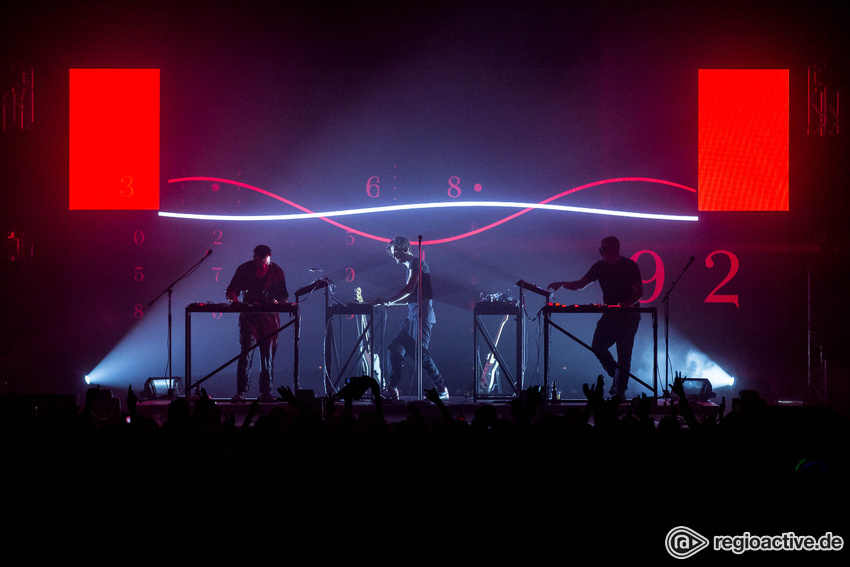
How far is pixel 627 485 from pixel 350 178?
25.8 ft

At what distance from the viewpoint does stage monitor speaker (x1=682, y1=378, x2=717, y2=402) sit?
26.0ft

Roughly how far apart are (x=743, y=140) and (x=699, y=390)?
11.7ft

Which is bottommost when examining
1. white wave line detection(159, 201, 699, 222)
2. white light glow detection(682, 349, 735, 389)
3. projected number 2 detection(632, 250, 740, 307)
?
white light glow detection(682, 349, 735, 389)

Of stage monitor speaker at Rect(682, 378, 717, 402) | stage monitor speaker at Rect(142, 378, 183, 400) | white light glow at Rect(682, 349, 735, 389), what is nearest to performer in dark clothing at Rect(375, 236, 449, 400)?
stage monitor speaker at Rect(142, 378, 183, 400)

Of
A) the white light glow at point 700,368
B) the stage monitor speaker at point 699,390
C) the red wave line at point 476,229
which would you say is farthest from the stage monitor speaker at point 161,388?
the white light glow at point 700,368

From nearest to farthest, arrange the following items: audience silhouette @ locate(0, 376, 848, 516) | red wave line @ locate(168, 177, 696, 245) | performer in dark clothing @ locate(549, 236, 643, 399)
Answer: audience silhouette @ locate(0, 376, 848, 516) → performer in dark clothing @ locate(549, 236, 643, 399) → red wave line @ locate(168, 177, 696, 245)

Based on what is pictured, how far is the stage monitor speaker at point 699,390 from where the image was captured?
7938mm

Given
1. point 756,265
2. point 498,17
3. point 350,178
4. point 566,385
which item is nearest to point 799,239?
point 756,265

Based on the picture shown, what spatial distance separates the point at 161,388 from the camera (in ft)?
26.6

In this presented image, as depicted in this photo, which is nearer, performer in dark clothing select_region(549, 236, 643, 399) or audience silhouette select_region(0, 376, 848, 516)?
audience silhouette select_region(0, 376, 848, 516)

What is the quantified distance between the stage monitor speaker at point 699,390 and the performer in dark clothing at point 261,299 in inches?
186

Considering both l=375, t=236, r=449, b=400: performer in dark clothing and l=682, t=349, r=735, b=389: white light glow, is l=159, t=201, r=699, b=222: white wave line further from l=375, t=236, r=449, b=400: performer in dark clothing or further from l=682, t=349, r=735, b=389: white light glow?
l=682, t=349, r=735, b=389: white light glow

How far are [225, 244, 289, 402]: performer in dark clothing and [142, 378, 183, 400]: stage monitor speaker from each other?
86 centimetres

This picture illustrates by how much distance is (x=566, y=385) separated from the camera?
9531mm
